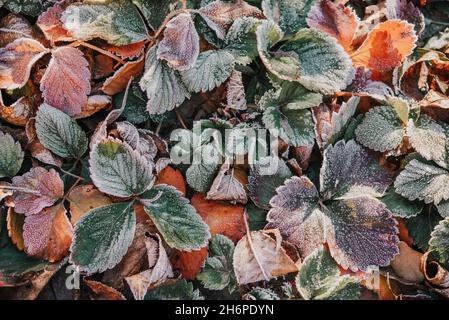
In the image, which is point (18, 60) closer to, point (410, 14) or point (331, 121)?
point (331, 121)

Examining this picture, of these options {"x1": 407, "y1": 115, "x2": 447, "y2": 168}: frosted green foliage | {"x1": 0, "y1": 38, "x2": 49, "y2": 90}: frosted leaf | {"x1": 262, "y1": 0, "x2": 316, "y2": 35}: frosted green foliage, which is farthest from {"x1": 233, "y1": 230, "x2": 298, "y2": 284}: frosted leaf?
{"x1": 0, "y1": 38, "x2": 49, "y2": 90}: frosted leaf

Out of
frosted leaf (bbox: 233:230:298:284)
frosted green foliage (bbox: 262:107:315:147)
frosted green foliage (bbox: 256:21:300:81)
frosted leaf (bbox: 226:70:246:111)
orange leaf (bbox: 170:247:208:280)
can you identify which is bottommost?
orange leaf (bbox: 170:247:208:280)

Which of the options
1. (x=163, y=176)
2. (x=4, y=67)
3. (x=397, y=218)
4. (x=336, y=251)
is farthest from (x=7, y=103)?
(x=397, y=218)

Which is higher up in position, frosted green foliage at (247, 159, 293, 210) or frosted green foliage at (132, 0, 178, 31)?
frosted green foliage at (132, 0, 178, 31)

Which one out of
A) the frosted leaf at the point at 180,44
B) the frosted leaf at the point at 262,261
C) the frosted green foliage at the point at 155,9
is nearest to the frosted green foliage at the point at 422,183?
the frosted leaf at the point at 262,261

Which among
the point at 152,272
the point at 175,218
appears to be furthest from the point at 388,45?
the point at 152,272

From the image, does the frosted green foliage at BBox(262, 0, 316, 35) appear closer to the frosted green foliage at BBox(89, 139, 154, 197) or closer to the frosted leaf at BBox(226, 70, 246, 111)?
the frosted leaf at BBox(226, 70, 246, 111)

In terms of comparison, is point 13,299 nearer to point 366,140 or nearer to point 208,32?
point 208,32
